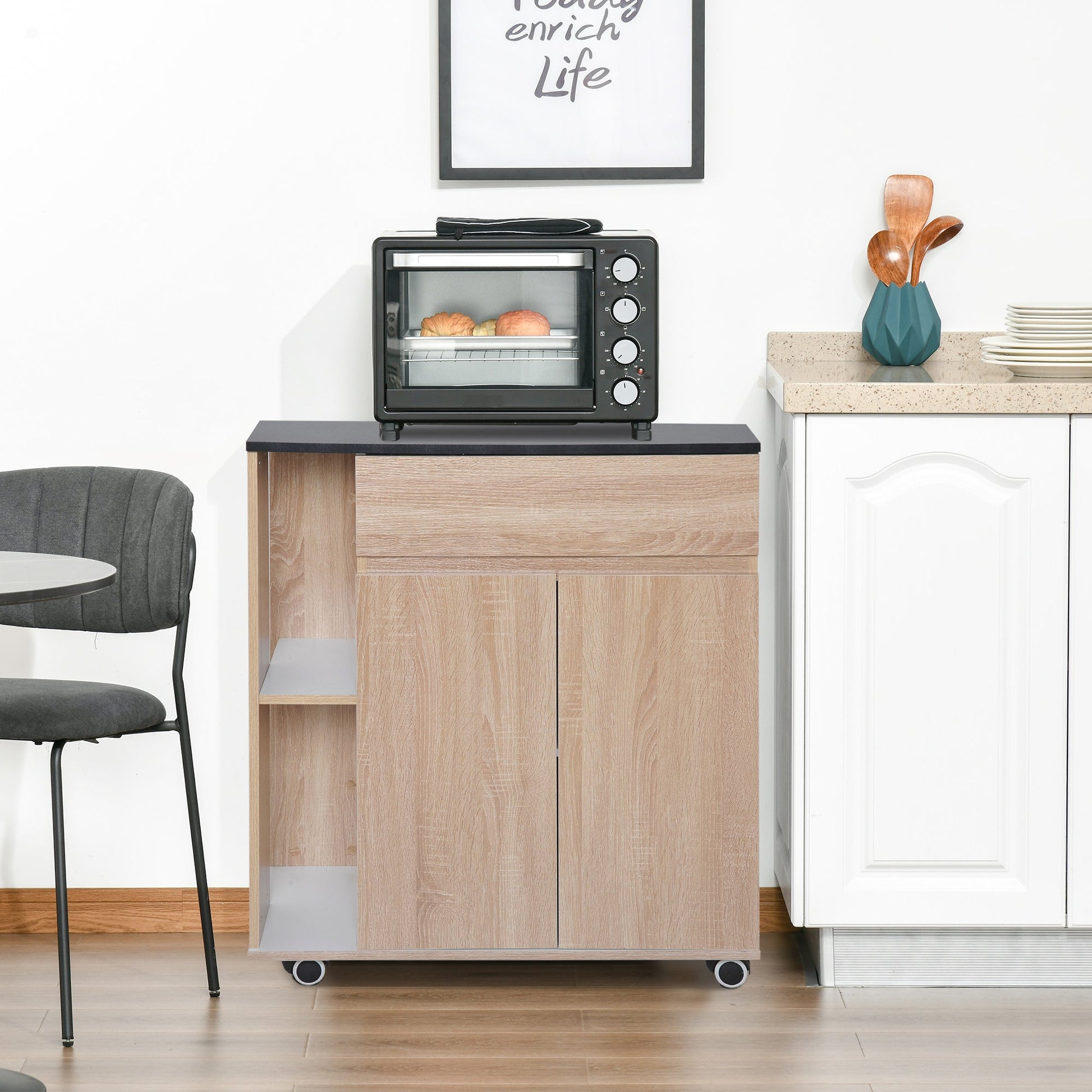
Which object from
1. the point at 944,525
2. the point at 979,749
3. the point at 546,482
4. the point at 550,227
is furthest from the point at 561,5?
the point at 979,749

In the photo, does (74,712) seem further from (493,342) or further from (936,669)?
(936,669)

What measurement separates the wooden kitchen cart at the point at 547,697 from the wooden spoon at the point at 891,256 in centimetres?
52

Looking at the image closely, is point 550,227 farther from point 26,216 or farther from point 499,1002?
point 499,1002

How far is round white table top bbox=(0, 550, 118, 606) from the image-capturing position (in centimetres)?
179

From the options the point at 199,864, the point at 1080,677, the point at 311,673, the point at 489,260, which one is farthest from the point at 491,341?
Answer: the point at 1080,677

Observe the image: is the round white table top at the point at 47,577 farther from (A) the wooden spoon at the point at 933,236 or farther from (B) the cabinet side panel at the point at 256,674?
(A) the wooden spoon at the point at 933,236

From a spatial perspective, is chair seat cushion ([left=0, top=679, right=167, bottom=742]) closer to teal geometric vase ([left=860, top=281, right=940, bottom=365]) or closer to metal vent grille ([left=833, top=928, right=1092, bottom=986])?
metal vent grille ([left=833, top=928, right=1092, bottom=986])

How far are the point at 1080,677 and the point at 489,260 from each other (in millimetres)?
1220

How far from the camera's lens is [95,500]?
2.48m

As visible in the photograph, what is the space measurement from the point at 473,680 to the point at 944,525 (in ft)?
2.74

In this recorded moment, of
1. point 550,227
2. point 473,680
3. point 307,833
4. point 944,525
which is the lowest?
point 307,833

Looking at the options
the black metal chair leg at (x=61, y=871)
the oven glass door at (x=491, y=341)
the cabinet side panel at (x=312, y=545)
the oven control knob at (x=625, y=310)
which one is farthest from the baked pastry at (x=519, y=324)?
the black metal chair leg at (x=61, y=871)

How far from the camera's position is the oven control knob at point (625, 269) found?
7.66ft

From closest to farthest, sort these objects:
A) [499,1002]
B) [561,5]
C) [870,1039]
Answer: [870,1039], [499,1002], [561,5]
